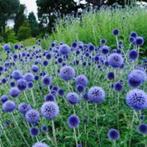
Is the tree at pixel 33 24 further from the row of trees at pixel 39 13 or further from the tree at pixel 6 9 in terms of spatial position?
the tree at pixel 6 9

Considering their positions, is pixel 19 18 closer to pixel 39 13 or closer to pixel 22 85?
pixel 39 13

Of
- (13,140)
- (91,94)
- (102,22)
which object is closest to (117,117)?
(91,94)

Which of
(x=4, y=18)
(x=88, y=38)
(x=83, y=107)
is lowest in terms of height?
(x=4, y=18)

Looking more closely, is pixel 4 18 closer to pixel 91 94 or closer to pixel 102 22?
pixel 102 22

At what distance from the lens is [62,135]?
2.98 metres

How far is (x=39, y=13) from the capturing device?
27.3 m

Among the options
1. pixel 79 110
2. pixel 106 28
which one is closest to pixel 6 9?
pixel 106 28

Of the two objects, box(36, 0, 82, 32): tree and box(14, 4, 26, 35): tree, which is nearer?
box(36, 0, 82, 32): tree

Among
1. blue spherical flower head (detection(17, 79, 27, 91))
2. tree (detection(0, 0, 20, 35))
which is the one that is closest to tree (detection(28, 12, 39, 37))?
tree (detection(0, 0, 20, 35))

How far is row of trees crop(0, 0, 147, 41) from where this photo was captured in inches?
1029

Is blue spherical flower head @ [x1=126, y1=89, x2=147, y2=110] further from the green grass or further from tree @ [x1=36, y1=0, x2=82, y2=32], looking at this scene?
tree @ [x1=36, y1=0, x2=82, y2=32]

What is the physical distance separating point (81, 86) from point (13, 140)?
2.37ft

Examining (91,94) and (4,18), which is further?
(4,18)

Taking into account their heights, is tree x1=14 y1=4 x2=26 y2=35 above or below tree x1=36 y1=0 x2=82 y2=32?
below
